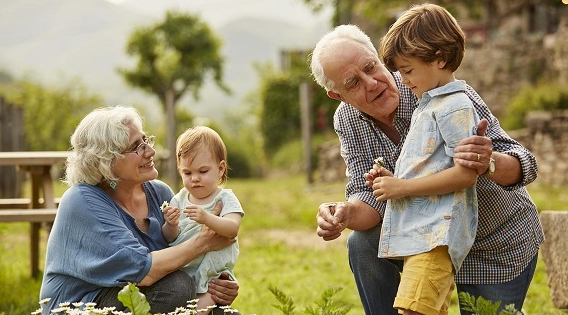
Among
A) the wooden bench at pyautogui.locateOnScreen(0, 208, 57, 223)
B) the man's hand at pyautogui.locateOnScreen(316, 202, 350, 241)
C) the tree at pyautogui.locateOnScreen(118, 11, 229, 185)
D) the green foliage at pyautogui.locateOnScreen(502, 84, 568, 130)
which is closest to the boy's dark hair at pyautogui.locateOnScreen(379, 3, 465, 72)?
the man's hand at pyautogui.locateOnScreen(316, 202, 350, 241)

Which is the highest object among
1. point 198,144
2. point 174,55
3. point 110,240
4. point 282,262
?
point 174,55

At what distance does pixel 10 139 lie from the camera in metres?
11.1

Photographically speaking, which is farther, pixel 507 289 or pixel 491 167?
pixel 507 289

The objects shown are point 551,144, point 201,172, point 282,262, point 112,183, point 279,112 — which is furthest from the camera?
point 279,112

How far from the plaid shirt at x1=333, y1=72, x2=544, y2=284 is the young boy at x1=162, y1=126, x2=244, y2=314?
0.56 metres

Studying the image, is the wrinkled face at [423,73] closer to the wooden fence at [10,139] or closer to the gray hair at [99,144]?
the gray hair at [99,144]

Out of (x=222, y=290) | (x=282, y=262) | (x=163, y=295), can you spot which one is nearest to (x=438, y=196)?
(x=222, y=290)

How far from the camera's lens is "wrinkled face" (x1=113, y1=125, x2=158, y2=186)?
12.1 ft

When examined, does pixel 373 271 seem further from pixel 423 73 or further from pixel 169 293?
pixel 423 73

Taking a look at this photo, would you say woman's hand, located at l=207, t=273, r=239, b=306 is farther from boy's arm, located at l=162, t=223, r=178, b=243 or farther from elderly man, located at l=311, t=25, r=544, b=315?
elderly man, located at l=311, t=25, r=544, b=315

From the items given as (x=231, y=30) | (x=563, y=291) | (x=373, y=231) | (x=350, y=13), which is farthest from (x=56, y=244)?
(x=231, y=30)

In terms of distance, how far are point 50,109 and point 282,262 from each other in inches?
1166

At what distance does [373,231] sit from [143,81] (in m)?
20.3

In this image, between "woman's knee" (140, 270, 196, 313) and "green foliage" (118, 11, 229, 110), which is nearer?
"woman's knee" (140, 270, 196, 313)
